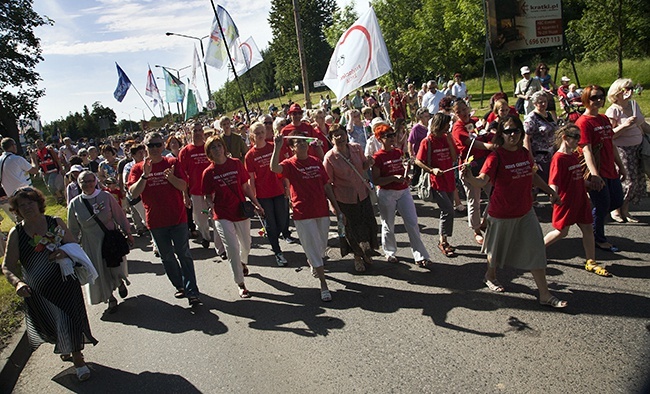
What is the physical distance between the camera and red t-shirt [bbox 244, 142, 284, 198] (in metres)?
6.73

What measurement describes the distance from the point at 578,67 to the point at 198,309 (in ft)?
108

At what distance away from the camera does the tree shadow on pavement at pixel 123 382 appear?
13.3 ft

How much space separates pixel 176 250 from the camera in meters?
5.71

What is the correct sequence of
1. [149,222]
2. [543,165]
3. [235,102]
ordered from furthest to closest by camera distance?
[235,102]
[543,165]
[149,222]

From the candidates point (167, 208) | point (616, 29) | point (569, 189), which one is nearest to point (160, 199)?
point (167, 208)

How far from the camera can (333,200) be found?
569 centimetres

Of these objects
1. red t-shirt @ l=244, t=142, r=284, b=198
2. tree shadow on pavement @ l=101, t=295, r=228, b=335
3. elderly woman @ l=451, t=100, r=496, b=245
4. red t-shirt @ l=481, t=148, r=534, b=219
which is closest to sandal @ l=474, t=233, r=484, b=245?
elderly woman @ l=451, t=100, r=496, b=245

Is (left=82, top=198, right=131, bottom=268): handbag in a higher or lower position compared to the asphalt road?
higher

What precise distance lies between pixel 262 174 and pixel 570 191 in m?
3.98

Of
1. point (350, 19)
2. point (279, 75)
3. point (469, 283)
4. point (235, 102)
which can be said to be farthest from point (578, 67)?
point (235, 102)

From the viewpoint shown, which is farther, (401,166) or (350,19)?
(350,19)

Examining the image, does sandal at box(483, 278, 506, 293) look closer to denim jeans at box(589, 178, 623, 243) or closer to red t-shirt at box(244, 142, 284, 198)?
denim jeans at box(589, 178, 623, 243)

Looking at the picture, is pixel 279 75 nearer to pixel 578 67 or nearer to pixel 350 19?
pixel 350 19

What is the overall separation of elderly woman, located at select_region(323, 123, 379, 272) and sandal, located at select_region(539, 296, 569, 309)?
221 cm
